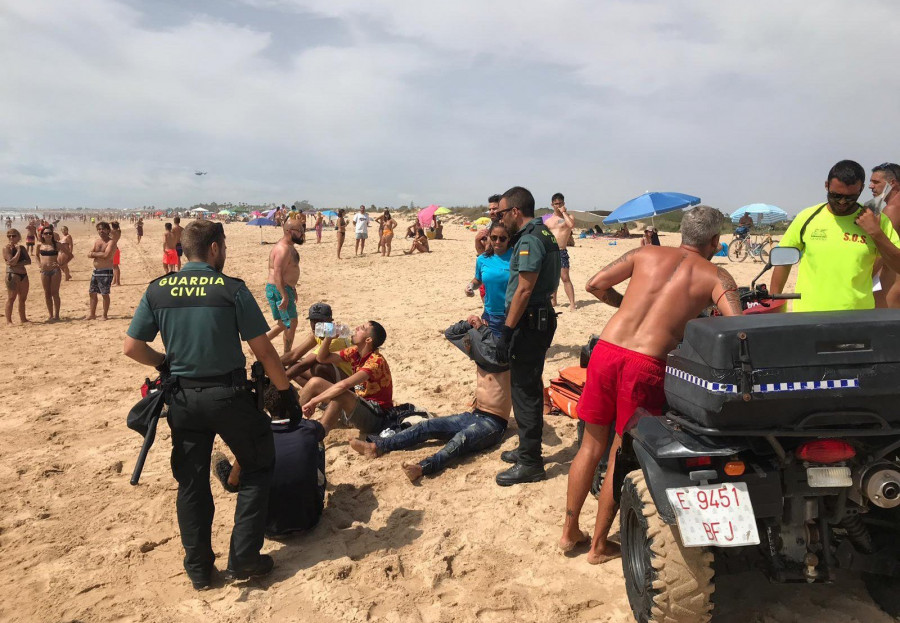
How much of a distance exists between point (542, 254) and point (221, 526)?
2785 mm

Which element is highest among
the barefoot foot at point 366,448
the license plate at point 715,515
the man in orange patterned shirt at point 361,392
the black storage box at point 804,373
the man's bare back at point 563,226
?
the man's bare back at point 563,226

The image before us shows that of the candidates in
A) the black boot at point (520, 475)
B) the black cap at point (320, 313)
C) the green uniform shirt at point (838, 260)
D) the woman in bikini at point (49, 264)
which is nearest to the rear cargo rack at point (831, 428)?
the green uniform shirt at point (838, 260)

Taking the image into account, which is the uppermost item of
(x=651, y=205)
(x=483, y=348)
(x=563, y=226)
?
(x=651, y=205)

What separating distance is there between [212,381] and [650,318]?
2.26m

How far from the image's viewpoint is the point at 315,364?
5340 millimetres

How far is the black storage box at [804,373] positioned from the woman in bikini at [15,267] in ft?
36.6

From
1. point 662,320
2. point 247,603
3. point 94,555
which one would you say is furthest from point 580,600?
point 94,555

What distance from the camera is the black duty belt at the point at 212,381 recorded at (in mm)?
3068

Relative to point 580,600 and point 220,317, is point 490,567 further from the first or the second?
point 220,317

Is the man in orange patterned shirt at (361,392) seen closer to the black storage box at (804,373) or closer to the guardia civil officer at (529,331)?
the guardia civil officer at (529,331)

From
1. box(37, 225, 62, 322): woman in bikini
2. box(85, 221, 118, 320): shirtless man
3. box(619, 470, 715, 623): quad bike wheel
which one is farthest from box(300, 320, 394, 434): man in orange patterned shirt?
box(37, 225, 62, 322): woman in bikini

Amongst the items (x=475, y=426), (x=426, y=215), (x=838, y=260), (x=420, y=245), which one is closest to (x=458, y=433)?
(x=475, y=426)

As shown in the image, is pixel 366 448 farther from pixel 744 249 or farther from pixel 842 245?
pixel 744 249

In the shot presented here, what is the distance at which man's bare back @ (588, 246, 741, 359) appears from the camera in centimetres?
283
